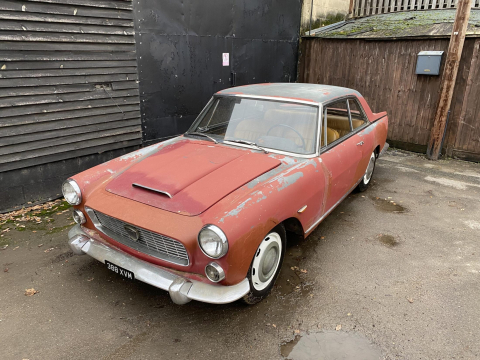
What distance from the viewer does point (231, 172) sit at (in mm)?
3125

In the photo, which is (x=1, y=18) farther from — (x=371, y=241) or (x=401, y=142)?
(x=401, y=142)

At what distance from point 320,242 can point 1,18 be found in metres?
4.74

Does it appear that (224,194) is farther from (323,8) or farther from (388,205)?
(323,8)

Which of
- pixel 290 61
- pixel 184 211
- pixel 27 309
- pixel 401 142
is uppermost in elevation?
pixel 290 61

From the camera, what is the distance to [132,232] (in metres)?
2.80

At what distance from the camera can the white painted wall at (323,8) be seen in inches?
356

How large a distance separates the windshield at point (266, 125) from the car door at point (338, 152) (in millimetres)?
219

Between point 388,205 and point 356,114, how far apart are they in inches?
55.6

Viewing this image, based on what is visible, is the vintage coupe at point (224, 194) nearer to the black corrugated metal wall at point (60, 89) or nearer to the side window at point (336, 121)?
the side window at point (336, 121)

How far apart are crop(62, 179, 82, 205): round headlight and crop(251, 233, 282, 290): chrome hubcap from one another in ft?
5.57

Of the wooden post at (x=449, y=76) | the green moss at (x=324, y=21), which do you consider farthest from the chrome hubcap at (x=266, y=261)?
the green moss at (x=324, y=21)

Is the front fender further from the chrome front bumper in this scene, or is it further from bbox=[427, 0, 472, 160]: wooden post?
bbox=[427, 0, 472, 160]: wooden post

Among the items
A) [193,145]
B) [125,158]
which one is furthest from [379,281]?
[125,158]

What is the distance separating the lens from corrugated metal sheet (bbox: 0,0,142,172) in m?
4.48
